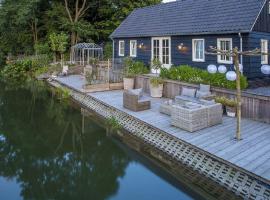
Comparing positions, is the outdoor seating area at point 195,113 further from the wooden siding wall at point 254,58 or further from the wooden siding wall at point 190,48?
the wooden siding wall at point 190,48

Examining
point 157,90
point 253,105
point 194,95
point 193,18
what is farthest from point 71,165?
point 193,18

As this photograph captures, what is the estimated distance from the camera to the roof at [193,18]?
41.9ft

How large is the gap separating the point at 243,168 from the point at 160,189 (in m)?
1.85

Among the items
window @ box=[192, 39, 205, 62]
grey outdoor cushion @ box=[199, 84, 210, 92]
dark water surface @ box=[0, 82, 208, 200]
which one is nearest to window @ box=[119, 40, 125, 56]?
window @ box=[192, 39, 205, 62]

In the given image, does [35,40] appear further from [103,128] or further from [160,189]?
[160,189]

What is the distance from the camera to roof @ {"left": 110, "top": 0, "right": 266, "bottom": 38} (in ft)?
41.9

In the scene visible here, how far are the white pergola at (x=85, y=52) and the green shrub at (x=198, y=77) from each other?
12.6 meters

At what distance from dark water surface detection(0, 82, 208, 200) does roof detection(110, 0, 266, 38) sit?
6.82 meters

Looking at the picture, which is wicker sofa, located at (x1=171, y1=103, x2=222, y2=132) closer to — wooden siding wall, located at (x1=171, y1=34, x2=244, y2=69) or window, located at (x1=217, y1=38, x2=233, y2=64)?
wooden siding wall, located at (x1=171, y1=34, x2=244, y2=69)

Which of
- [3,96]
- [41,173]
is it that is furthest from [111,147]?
[3,96]

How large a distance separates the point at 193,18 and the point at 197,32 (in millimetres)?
1559

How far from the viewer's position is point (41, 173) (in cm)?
776

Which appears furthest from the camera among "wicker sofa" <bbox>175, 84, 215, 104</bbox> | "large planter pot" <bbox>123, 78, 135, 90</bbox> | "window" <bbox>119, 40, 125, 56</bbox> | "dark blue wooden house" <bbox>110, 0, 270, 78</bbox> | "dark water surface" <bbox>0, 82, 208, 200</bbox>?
"window" <bbox>119, 40, 125, 56</bbox>

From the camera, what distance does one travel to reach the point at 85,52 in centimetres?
2581
